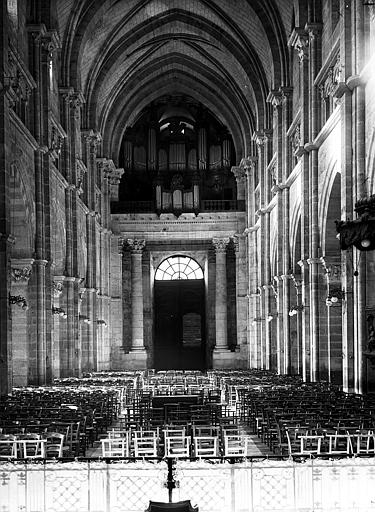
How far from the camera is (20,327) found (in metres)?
33.5

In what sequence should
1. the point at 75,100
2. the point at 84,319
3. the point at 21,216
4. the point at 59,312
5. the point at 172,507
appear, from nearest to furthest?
the point at 172,507 < the point at 21,216 < the point at 59,312 < the point at 75,100 < the point at 84,319

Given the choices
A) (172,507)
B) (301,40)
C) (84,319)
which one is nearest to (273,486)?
(172,507)

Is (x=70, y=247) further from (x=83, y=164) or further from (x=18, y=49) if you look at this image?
(x=18, y=49)

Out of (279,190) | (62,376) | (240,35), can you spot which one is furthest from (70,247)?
(240,35)

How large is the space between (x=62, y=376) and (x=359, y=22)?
2241cm

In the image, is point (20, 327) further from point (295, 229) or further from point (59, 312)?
point (295, 229)

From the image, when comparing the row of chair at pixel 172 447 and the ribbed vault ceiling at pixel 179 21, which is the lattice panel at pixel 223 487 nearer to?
the row of chair at pixel 172 447

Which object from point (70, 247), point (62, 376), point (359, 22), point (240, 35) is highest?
point (240, 35)

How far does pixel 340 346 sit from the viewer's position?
1205 inches

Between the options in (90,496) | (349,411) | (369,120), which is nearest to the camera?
(90,496)

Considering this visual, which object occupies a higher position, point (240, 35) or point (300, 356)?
point (240, 35)

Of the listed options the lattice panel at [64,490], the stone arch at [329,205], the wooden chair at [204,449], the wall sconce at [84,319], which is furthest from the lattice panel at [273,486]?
the wall sconce at [84,319]

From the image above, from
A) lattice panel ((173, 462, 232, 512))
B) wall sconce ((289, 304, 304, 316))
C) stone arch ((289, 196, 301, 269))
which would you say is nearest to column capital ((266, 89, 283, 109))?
stone arch ((289, 196, 301, 269))

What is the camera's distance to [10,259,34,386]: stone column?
1272 inches
